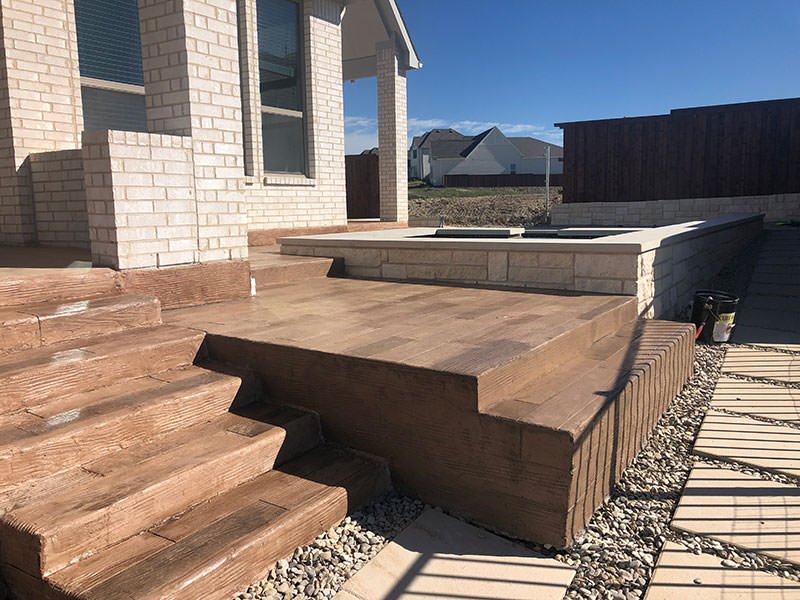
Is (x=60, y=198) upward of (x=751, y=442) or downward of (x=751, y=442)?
upward

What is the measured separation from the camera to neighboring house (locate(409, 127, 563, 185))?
52906 millimetres

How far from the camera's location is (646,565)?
2.42 meters

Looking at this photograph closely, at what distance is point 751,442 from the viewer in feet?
11.8

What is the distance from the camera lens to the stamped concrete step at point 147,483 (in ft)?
6.66

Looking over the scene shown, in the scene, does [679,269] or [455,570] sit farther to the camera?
[679,269]

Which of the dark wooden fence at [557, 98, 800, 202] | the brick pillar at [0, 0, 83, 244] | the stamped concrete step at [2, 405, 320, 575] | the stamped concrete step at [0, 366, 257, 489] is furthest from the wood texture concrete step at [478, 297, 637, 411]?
the dark wooden fence at [557, 98, 800, 202]

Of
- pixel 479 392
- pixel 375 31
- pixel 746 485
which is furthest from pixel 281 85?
pixel 746 485

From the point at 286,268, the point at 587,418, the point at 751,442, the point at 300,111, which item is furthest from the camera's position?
the point at 300,111

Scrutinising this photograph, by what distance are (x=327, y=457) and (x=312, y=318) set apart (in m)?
1.26

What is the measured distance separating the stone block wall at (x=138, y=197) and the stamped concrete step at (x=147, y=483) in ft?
5.60

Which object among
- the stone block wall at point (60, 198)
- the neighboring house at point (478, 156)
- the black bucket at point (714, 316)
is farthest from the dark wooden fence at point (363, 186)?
the neighboring house at point (478, 156)

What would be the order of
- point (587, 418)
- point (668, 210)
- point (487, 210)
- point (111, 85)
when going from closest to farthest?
1. point (587, 418)
2. point (111, 85)
3. point (668, 210)
4. point (487, 210)

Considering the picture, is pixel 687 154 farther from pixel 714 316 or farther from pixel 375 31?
pixel 714 316

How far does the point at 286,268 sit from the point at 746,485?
4244mm
